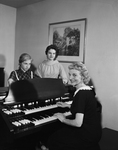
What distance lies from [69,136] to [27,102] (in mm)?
631

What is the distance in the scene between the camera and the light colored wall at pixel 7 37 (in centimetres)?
454

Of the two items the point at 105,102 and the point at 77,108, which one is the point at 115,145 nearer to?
the point at 77,108

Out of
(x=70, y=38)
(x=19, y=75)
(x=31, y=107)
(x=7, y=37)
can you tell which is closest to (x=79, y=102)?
(x=31, y=107)

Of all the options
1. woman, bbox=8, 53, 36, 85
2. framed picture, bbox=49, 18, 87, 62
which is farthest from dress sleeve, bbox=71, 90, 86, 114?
framed picture, bbox=49, 18, 87, 62

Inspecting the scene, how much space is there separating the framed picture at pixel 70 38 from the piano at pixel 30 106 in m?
1.11

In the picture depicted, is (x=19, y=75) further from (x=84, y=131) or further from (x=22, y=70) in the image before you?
(x=84, y=131)

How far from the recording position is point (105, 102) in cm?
298

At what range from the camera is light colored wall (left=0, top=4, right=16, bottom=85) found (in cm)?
454

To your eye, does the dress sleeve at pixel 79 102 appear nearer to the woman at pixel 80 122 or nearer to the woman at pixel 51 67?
the woman at pixel 80 122

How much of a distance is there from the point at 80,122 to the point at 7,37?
3738 millimetres

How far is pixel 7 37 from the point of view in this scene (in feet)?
15.3

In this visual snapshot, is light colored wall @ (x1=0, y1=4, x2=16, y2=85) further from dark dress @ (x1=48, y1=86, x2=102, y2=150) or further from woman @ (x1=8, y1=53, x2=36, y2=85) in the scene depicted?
dark dress @ (x1=48, y1=86, x2=102, y2=150)

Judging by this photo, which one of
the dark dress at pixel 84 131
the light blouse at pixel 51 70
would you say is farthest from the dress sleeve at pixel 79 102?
the light blouse at pixel 51 70

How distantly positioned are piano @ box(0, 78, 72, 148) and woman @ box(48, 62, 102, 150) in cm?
23
